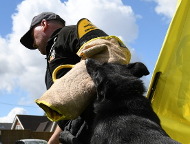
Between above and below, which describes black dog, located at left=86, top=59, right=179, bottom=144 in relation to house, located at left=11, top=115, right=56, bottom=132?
above

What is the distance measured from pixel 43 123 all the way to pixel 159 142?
42.7 metres

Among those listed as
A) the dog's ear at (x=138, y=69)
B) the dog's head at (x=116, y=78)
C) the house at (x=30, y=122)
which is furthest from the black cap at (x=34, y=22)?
the house at (x=30, y=122)

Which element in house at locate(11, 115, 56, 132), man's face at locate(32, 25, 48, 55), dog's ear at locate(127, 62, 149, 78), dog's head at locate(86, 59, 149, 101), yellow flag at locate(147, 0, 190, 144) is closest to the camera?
dog's head at locate(86, 59, 149, 101)

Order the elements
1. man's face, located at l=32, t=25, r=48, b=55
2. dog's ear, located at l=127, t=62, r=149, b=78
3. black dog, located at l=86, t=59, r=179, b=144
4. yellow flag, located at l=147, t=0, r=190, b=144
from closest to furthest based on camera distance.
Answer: black dog, located at l=86, t=59, r=179, b=144 < dog's ear, located at l=127, t=62, r=149, b=78 < yellow flag, located at l=147, t=0, r=190, b=144 < man's face, located at l=32, t=25, r=48, b=55

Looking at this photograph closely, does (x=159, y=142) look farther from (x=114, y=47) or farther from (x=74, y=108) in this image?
(x=114, y=47)

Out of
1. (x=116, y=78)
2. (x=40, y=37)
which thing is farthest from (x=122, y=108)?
(x=40, y=37)

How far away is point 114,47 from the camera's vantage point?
9.73 feet

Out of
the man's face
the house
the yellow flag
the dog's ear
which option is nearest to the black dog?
the dog's ear

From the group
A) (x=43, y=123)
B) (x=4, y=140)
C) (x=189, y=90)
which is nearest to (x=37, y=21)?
(x=189, y=90)

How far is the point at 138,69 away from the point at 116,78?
0.78 feet

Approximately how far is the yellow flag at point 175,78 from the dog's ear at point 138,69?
535mm

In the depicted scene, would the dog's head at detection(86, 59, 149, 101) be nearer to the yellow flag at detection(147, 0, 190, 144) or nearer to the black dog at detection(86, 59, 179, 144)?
the black dog at detection(86, 59, 179, 144)

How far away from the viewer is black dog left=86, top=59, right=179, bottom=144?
2.37 meters

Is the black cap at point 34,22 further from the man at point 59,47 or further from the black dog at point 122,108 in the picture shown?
the black dog at point 122,108
